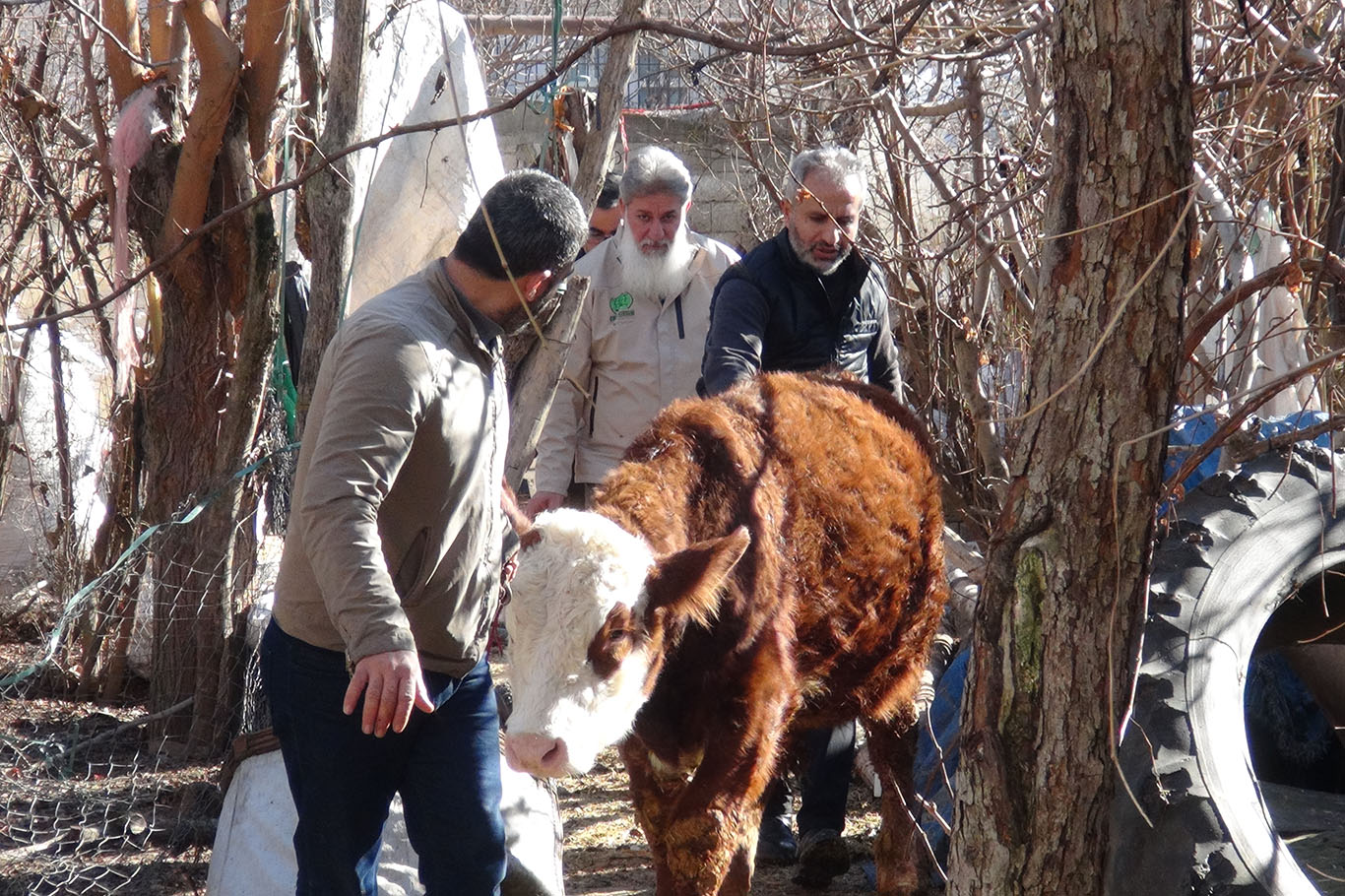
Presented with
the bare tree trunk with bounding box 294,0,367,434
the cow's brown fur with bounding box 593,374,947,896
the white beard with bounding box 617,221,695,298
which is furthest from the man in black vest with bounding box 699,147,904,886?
the bare tree trunk with bounding box 294,0,367,434

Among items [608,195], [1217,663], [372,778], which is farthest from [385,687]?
[608,195]

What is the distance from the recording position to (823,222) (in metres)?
4.58

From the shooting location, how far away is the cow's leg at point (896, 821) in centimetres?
436

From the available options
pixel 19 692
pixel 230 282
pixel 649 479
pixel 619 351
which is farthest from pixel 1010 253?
pixel 19 692

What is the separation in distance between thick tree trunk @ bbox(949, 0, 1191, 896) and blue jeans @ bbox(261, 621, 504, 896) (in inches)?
45.7

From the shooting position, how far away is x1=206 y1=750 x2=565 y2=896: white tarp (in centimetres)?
372

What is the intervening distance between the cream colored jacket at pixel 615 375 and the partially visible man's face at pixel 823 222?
704 millimetres

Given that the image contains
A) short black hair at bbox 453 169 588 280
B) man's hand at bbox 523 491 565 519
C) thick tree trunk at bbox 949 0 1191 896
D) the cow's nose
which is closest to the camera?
thick tree trunk at bbox 949 0 1191 896

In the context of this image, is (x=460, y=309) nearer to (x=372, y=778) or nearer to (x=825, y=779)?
(x=372, y=778)

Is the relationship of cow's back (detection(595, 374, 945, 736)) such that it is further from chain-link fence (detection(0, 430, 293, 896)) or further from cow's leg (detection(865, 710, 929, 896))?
chain-link fence (detection(0, 430, 293, 896))

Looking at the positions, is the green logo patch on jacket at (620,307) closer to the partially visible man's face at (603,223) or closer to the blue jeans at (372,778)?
the partially visible man's face at (603,223)

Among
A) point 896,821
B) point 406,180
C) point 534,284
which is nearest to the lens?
point 534,284

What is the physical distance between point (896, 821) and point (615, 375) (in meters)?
1.92

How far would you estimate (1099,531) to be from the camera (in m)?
2.34
